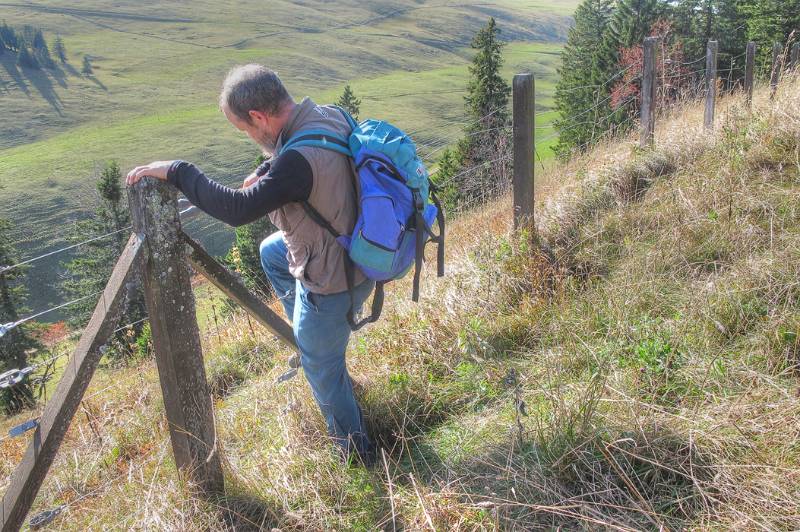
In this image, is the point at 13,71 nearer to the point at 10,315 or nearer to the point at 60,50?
the point at 60,50

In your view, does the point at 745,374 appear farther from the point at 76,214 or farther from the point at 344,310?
the point at 76,214

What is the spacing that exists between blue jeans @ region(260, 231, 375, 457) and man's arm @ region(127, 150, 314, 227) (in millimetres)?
579

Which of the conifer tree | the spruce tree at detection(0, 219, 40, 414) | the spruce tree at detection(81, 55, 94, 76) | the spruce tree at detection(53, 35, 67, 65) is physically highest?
the spruce tree at detection(53, 35, 67, 65)

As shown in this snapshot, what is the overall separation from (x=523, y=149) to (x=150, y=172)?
124 inches

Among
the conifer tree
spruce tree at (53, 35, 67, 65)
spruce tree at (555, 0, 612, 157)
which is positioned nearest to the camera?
the conifer tree

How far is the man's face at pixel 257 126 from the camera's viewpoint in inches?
105

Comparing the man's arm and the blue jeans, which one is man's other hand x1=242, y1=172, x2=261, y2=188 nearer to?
the man's arm

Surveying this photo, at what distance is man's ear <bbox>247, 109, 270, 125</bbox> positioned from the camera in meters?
2.63

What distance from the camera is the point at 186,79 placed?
363 ft

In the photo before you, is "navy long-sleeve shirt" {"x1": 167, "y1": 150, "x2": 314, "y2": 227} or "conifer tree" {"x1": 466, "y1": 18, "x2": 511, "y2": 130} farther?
"conifer tree" {"x1": 466, "y1": 18, "x2": 511, "y2": 130}

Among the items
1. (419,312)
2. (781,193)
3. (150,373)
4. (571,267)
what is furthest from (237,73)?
(781,193)

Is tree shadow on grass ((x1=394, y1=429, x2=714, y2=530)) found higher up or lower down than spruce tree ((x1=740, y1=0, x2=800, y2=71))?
lower down

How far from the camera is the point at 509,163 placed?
8.80m

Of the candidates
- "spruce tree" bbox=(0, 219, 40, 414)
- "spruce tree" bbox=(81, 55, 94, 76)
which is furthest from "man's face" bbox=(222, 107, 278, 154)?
"spruce tree" bbox=(81, 55, 94, 76)
